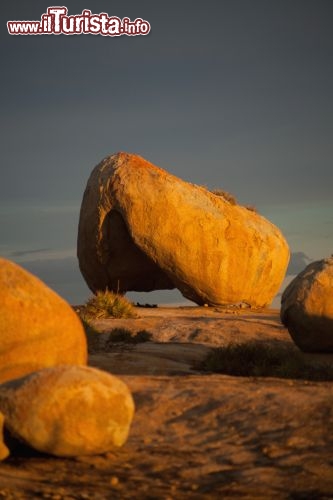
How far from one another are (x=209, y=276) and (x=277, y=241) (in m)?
3.55

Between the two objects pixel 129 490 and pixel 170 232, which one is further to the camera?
pixel 170 232

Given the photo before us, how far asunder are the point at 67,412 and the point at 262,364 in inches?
246

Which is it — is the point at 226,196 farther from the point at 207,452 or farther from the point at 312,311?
the point at 207,452

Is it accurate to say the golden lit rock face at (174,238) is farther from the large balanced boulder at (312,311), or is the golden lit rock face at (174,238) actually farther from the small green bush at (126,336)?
the large balanced boulder at (312,311)

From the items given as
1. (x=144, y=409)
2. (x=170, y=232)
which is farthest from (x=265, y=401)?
(x=170, y=232)

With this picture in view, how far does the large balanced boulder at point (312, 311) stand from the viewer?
13.9m

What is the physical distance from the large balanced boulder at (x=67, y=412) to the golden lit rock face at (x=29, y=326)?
119 cm

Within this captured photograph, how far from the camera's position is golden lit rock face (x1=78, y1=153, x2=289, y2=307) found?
2203cm

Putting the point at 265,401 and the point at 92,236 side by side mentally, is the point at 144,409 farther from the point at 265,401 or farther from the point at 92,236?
the point at 92,236

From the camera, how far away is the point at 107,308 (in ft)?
62.6

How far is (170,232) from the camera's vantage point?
72.2 feet

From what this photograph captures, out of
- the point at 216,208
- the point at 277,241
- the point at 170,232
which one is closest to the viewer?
the point at 170,232

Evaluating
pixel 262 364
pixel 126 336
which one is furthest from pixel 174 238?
pixel 262 364

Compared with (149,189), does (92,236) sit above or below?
below
